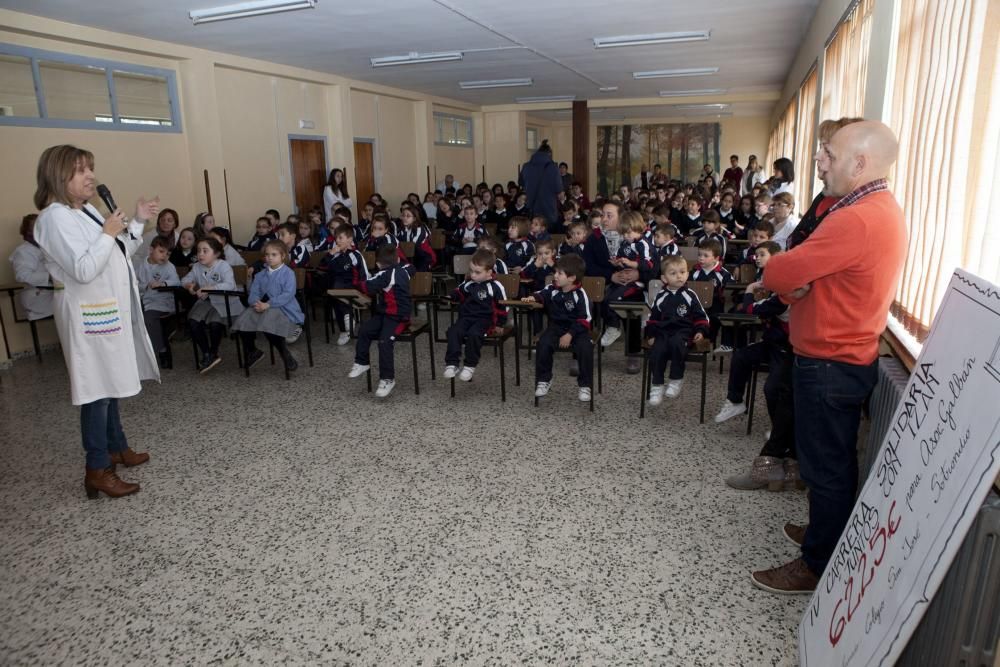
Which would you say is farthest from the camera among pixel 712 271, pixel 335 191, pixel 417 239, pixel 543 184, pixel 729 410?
pixel 335 191

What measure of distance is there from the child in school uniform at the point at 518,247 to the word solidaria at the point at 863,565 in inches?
187

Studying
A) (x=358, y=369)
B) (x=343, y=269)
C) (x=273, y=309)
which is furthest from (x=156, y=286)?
(x=358, y=369)

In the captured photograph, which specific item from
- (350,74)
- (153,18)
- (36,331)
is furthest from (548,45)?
(36,331)

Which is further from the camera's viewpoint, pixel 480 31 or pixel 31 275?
pixel 480 31

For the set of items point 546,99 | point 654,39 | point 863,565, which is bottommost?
point 863,565

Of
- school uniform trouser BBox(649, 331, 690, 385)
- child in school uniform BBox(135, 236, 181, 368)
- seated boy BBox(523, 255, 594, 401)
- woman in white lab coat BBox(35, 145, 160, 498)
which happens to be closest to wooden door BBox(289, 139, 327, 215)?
child in school uniform BBox(135, 236, 181, 368)

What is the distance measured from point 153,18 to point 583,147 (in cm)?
1014

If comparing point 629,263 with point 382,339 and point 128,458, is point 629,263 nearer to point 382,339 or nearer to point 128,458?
point 382,339

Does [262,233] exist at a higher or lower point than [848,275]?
lower

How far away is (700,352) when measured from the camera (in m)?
4.03

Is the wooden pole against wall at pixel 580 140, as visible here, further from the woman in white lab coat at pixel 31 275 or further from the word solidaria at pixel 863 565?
the word solidaria at pixel 863 565

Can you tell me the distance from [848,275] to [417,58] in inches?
317

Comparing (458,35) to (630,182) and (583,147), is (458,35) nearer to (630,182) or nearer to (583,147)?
(583,147)

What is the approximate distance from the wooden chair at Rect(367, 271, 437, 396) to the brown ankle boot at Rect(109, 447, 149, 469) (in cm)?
160
